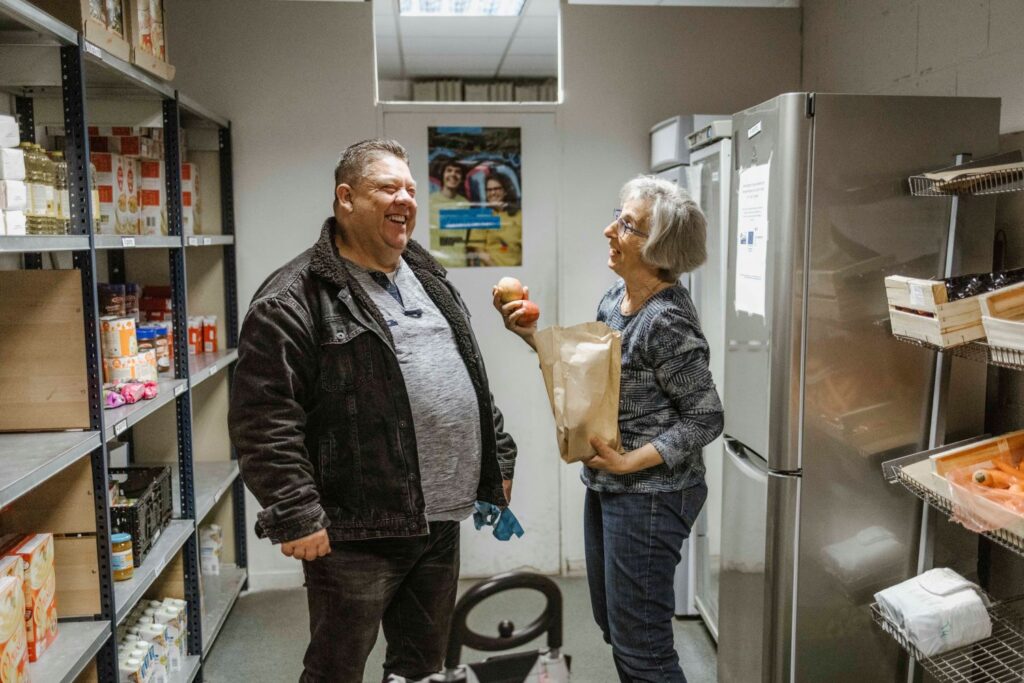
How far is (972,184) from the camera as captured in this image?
2027mm

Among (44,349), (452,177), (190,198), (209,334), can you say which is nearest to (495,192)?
(452,177)

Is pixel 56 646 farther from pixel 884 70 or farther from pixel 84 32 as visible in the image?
pixel 884 70

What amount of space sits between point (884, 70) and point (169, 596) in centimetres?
317

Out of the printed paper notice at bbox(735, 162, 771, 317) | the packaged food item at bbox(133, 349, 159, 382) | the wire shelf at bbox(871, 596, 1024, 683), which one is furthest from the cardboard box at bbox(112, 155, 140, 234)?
the wire shelf at bbox(871, 596, 1024, 683)

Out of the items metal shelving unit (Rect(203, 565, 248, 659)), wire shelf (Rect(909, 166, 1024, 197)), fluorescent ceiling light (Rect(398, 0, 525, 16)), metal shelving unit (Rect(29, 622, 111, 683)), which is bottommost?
metal shelving unit (Rect(203, 565, 248, 659))

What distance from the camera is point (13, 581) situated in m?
1.73

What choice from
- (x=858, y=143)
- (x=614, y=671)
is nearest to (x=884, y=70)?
(x=858, y=143)

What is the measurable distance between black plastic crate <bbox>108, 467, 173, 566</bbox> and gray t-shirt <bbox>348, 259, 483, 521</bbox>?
1.05m

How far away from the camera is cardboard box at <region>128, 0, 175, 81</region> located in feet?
7.74

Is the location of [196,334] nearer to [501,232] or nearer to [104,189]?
[104,189]

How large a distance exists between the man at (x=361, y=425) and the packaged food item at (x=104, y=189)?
39.6 inches

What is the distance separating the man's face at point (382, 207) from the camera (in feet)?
6.48

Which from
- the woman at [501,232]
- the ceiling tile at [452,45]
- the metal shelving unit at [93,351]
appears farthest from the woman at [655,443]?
the ceiling tile at [452,45]

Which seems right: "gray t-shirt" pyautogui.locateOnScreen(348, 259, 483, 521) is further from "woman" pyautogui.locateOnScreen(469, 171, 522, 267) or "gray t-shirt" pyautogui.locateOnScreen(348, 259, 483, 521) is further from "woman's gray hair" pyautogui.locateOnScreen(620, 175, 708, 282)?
"woman" pyautogui.locateOnScreen(469, 171, 522, 267)
